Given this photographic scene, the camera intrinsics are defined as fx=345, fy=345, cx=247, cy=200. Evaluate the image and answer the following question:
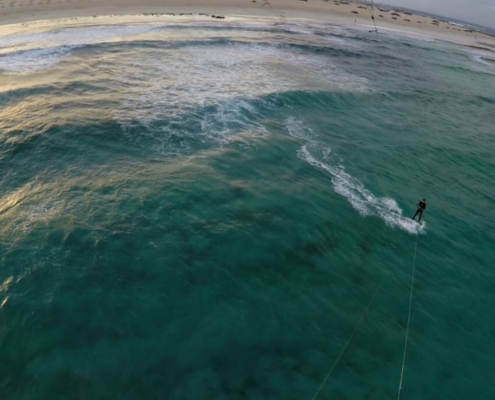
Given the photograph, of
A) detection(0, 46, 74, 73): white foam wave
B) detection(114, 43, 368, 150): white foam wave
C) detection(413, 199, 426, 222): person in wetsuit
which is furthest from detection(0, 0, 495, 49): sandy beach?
detection(413, 199, 426, 222): person in wetsuit

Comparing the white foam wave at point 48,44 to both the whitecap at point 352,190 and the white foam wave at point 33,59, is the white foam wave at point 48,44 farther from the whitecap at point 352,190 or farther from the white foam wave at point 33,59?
the whitecap at point 352,190

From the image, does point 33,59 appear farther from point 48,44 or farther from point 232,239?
point 232,239

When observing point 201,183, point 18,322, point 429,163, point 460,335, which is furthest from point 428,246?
point 18,322

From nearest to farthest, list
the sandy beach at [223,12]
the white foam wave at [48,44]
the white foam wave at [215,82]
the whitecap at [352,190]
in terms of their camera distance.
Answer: the whitecap at [352,190], the white foam wave at [215,82], the white foam wave at [48,44], the sandy beach at [223,12]

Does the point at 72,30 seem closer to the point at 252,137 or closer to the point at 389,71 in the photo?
the point at 252,137

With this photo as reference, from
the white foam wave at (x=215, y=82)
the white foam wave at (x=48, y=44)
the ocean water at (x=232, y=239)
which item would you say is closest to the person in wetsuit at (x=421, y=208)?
the ocean water at (x=232, y=239)

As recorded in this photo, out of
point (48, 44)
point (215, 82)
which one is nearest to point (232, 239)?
point (215, 82)
